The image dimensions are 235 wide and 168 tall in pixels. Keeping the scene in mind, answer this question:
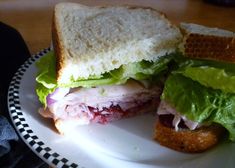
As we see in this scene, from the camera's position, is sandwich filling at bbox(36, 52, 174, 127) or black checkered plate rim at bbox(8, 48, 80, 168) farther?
sandwich filling at bbox(36, 52, 174, 127)

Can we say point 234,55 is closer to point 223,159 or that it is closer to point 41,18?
point 223,159

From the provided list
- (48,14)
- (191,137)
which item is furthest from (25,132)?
(48,14)

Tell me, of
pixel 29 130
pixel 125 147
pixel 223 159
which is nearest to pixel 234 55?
pixel 223 159

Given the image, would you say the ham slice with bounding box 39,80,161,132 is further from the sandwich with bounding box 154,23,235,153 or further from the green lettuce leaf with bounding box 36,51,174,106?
the sandwich with bounding box 154,23,235,153

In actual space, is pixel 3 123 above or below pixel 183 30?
below

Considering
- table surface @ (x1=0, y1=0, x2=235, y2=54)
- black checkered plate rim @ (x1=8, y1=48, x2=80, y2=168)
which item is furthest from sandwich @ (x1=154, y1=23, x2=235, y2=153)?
table surface @ (x1=0, y1=0, x2=235, y2=54)

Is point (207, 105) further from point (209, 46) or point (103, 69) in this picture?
point (103, 69)
